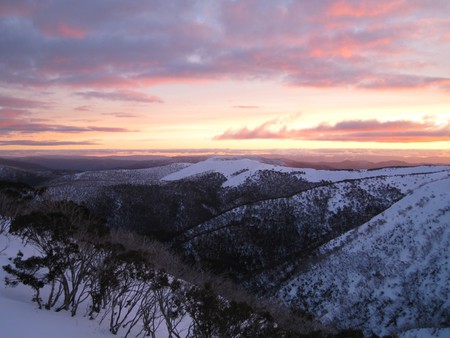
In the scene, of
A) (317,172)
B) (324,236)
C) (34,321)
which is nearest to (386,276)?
(324,236)

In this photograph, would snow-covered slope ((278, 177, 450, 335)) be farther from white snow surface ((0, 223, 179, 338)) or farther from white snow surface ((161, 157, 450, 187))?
white snow surface ((161, 157, 450, 187))

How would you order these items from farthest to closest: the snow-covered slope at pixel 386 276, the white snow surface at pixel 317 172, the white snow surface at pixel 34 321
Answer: the white snow surface at pixel 317 172, the snow-covered slope at pixel 386 276, the white snow surface at pixel 34 321

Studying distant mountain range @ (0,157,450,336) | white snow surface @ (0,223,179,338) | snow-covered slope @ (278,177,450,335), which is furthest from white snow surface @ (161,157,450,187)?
white snow surface @ (0,223,179,338)

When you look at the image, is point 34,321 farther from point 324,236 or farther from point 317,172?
point 317,172

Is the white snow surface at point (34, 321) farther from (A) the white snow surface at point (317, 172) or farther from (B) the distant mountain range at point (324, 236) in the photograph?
(A) the white snow surface at point (317, 172)

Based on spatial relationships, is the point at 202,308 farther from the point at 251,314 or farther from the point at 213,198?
the point at 213,198

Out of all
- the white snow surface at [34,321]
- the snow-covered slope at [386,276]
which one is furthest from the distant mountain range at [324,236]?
the white snow surface at [34,321]

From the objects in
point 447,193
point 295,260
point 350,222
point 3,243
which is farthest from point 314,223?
point 3,243

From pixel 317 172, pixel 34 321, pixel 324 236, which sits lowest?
pixel 324 236
